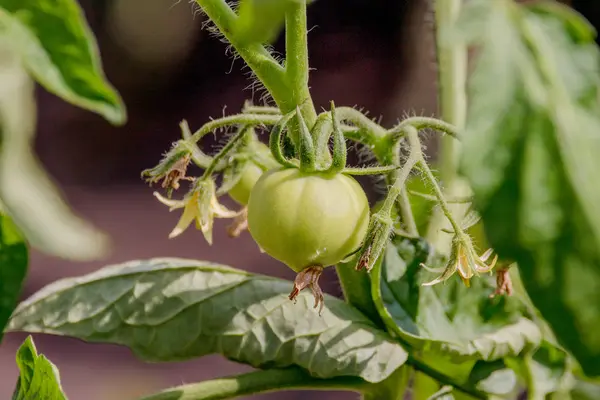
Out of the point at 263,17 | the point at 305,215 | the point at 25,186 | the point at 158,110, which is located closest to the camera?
the point at 263,17

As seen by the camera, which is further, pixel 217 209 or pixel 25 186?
pixel 25 186

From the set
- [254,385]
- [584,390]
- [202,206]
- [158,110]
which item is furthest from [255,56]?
[158,110]

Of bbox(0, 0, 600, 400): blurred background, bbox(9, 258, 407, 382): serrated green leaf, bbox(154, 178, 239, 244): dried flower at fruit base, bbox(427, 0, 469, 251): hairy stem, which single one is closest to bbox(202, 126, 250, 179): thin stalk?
bbox(154, 178, 239, 244): dried flower at fruit base

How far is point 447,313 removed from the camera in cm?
61

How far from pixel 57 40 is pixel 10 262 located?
0.18 m

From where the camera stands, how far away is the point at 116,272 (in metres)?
0.66

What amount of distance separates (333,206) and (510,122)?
0.55 ft

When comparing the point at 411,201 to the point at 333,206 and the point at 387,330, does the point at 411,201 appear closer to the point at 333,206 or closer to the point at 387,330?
the point at 387,330

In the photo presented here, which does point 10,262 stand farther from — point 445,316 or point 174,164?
point 445,316

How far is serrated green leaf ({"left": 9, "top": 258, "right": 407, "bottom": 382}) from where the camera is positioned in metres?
0.60

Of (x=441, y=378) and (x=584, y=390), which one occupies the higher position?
(x=441, y=378)

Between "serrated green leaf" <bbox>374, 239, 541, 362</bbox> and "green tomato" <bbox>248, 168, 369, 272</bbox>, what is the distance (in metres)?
0.11

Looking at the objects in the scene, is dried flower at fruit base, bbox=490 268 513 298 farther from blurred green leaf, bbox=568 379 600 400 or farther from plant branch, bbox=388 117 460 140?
blurred green leaf, bbox=568 379 600 400

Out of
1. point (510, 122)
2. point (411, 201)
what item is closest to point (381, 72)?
point (411, 201)
